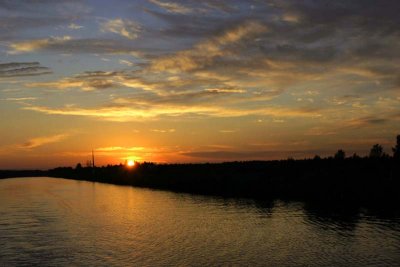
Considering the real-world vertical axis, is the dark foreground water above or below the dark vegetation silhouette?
below

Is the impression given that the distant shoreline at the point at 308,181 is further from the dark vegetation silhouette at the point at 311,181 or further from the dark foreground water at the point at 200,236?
the dark foreground water at the point at 200,236

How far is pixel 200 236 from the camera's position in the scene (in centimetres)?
4509

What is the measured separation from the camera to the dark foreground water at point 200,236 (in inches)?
1393

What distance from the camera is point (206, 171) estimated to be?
140125 mm

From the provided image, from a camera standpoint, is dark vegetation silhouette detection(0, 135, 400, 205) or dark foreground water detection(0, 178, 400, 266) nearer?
dark foreground water detection(0, 178, 400, 266)

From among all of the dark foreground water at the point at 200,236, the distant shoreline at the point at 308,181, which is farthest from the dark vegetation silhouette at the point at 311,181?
the dark foreground water at the point at 200,236

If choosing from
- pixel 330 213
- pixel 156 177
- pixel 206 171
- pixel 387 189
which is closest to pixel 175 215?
pixel 330 213

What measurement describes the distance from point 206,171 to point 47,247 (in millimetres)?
100840

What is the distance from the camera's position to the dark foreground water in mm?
35375

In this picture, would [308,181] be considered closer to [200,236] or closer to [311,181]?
[311,181]

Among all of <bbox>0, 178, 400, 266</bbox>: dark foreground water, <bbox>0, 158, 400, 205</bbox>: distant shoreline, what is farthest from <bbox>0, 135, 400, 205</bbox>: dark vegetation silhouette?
<bbox>0, 178, 400, 266</bbox>: dark foreground water

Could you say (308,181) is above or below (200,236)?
above

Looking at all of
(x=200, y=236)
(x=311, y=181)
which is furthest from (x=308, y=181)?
(x=200, y=236)

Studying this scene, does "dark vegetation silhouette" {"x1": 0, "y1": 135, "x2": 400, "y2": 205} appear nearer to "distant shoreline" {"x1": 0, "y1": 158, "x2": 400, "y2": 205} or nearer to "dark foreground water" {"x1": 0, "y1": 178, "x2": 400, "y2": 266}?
"distant shoreline" {"x1": 0, "y1": 158, "x2": 400, "y2": 205}
